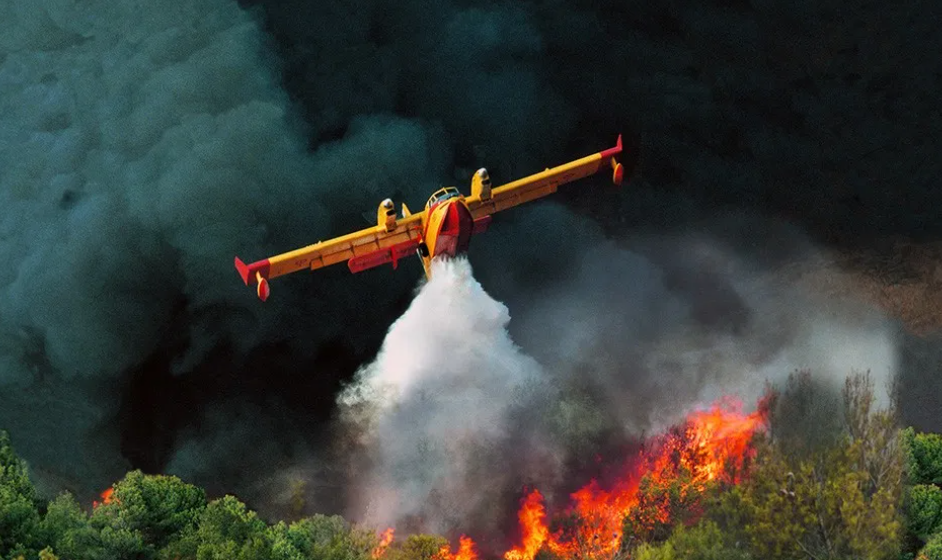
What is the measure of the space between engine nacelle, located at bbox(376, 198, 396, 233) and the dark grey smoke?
10.7m

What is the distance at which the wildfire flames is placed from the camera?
324 ft

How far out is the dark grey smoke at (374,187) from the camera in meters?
105

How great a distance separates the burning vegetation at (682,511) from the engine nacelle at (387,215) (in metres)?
16.9

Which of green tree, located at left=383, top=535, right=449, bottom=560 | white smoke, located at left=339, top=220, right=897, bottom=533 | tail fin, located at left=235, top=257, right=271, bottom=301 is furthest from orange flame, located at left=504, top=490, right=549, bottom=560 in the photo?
tail fin, located at left=235, top=257, right=271, bottom=301

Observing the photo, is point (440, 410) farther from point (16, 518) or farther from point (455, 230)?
point (16, 518)

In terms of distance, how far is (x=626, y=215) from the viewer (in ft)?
363

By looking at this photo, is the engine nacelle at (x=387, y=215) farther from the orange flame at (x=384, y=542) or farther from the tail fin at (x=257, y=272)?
the orange flame at (x=384, y=542)

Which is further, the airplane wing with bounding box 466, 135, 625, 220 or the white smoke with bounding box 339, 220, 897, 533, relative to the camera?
the white smoke with bounding box 339, 220, 897, 533

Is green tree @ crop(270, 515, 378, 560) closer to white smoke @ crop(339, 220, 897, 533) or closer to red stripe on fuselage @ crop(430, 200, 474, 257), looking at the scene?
white smoke @ crop(339, 220, 897, 533)

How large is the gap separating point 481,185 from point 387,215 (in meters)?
5.64

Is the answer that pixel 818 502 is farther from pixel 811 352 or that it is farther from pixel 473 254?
pixel 473 254

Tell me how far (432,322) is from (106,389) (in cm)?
2013

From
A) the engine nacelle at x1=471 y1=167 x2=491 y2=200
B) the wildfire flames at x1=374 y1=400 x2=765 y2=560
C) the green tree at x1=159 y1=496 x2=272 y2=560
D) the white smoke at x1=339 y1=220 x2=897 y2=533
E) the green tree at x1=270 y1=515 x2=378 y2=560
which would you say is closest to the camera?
the green tree at x1=159 y1=496 x2=272 y2=560

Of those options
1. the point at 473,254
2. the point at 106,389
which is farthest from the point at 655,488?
the point at 106,389
